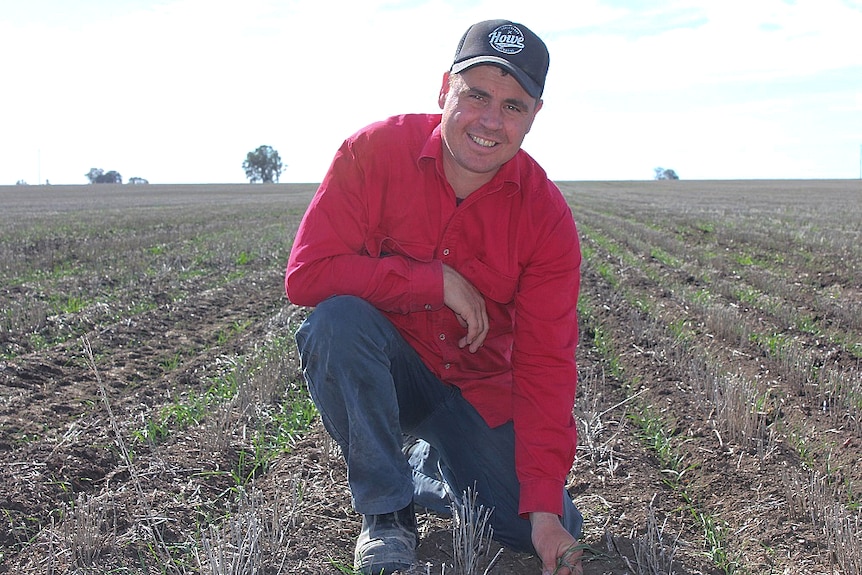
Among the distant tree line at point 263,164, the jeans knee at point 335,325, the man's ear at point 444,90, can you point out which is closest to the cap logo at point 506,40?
the man's ear at point 444,90

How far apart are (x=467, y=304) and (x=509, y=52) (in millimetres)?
948

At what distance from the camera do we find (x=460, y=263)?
355 centimetres

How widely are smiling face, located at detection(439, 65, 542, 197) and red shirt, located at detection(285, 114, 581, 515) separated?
143 millimetres

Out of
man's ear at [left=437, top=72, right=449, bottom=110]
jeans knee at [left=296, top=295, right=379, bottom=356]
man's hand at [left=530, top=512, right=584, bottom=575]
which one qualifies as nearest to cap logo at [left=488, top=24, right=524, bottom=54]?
man's ear at [left=437, top=72, right=449, bottom=110]

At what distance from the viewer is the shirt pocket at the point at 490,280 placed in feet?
11.4

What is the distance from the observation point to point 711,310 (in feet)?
26.6

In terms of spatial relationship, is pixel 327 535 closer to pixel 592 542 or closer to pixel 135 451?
pixel 592 542

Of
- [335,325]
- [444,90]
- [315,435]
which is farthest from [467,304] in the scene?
[315,435]

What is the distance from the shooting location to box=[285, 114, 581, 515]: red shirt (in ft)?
→ 10.7

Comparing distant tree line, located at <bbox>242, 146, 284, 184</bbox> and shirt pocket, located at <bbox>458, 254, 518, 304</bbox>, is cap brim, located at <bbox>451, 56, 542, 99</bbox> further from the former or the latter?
distant tree line, located at <bbox>242, 146, 284, 184</bbox>

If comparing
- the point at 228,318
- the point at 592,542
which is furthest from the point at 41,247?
the point at 592,542

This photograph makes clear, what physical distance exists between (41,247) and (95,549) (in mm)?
12053

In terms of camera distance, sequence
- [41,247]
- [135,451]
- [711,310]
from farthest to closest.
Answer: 1. [41,247]
2. [711,310]
3. [135,451]

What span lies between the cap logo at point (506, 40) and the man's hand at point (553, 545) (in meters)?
1.67
